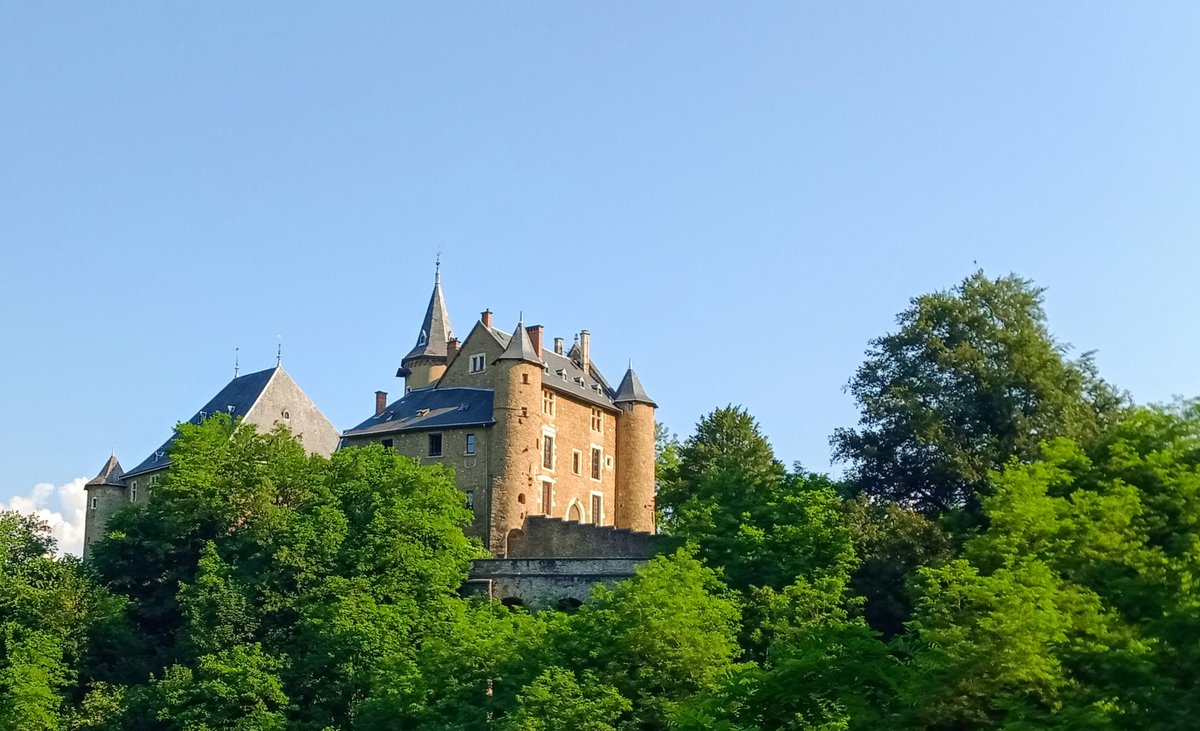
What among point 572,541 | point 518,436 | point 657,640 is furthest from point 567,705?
point 518,436

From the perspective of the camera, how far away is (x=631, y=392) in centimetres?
6306

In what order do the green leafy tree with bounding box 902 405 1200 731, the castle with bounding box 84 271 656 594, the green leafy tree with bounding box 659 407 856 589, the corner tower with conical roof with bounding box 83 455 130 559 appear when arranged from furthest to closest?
the corner tower with conical roof with bounding box 83 455 130 559 < the castle with bounding box 84 271 656 594 < the green leafy tree with bounding box 659 407 856 589 < the green leafy tree with bounding box 902 405 1200 731

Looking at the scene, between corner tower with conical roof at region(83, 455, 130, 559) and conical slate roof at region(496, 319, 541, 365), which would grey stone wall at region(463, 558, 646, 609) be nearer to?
conical slate roof at region(496, 319, 541, 365)

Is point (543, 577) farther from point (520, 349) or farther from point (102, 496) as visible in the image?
point (102, 496)

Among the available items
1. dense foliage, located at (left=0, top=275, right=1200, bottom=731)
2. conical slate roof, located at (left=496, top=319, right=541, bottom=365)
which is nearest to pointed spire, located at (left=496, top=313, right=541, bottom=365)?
conical slate roof, located at (left=496, top=319, right=541, bottom=365)

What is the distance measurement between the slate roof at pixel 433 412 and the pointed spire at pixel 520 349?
2.33 metres

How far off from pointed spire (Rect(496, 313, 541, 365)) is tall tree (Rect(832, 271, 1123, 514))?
14.8 meters

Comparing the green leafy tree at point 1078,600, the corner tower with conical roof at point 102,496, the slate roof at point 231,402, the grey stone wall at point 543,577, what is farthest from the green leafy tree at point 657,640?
the corner tower with conical roof at point 102,496

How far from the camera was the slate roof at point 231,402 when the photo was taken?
6412 cm

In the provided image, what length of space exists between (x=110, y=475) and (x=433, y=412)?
21012 mm

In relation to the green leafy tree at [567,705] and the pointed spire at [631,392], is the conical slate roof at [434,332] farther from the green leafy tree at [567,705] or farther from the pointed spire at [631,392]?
the green leafy tree at [567,705]

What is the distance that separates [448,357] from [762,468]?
1659 centimetres

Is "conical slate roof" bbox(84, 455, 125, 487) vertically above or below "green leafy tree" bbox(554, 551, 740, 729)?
above

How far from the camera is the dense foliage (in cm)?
2917
